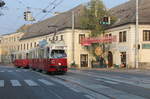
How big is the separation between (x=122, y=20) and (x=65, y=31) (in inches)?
617

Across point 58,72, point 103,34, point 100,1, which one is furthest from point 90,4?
point 58,72

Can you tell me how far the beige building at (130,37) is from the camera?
56.9 meters

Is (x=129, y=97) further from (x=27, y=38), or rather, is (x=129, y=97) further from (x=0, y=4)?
(x=27, y=38)

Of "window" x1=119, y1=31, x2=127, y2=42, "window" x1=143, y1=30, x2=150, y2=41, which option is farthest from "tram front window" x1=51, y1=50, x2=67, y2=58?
"window" x1=119, y1=31, x2=127, y2=42

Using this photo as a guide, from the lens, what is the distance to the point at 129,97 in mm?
15867

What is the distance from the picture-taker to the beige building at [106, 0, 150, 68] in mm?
56906

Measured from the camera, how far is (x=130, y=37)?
188 ft

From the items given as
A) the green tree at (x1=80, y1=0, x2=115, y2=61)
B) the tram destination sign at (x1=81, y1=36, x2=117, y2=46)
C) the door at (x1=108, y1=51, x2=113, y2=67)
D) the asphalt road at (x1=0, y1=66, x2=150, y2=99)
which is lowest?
the asphalt road at (x1=0, y1=66, x2=150, y2=99)

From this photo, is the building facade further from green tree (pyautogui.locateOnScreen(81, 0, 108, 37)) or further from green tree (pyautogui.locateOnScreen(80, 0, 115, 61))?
green tree (pyautogui.locateOnScreen(81, 0, 108, 37))

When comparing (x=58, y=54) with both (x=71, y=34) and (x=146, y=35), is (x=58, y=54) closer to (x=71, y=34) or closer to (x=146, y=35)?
(x=146, y=35)

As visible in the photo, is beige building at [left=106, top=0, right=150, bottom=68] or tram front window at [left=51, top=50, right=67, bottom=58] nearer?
tram front window at [left=51, top=50, right=67, bottom=58]

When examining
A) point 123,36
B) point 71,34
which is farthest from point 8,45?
point 123,36

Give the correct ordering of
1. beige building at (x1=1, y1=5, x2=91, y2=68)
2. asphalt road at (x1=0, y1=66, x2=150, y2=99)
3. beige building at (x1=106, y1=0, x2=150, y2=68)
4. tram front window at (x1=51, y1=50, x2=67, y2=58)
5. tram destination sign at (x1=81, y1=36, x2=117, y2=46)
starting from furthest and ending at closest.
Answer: beige building at (x1=1, y1=5, x2=91, y2=68) → tram destination sign at (x1=81, y1=36, x2=117, y2=46) → beige building at (x1=106, y1=0, x2=150, y2=68) → tram front window at (x1=51, y1=50, x2=67, y2=58) → asphalt road at (x1=0, y1=66, x2=150, y2=99)

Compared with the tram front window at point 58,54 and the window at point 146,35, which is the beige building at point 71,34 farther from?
the tram front window at point 58,54
